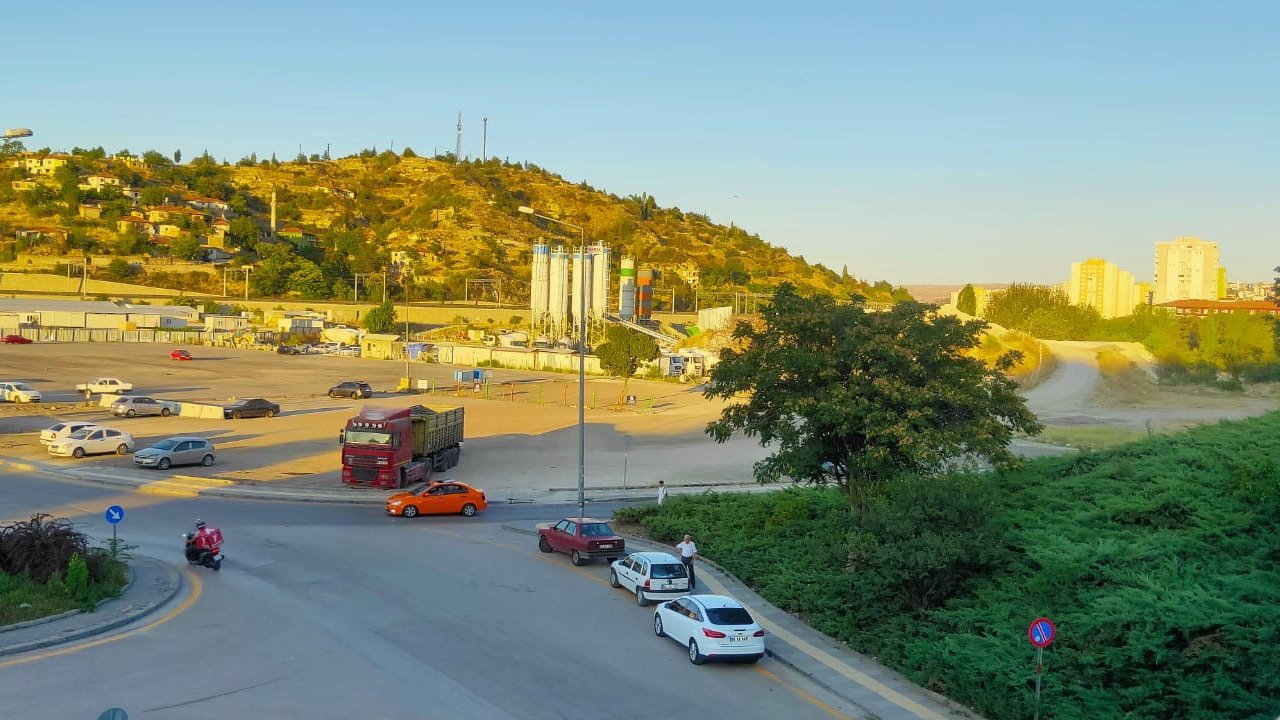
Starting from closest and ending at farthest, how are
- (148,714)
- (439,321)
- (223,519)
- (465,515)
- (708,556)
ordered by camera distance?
1. (148,714)
2. (708,556)
3. (223,519)
4. (465,515)
5. (439,321)

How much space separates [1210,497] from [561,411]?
2004 inches

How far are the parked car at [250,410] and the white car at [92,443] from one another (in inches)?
535

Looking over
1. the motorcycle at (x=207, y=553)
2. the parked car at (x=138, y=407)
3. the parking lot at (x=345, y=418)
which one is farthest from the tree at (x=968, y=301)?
the motorcycle at (x=207, y=553)

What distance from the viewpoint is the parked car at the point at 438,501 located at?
3130 cm

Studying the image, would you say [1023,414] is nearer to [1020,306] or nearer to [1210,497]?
[1210,497]

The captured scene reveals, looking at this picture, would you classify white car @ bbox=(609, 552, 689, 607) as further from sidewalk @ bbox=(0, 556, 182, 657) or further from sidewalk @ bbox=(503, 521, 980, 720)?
sidewalk @ bbox=(0, 556, 182, 657)

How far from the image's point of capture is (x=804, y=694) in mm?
15719

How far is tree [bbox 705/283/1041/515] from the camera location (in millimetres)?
23219

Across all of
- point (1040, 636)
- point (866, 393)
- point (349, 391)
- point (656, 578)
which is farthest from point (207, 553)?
point (349, 391)

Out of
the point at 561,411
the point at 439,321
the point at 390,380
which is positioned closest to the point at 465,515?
the point at 561,411

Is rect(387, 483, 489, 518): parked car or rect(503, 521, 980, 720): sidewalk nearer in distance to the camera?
rect(503, 521, 980, 720): sidewalk

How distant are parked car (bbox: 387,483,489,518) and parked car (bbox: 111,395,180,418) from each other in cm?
2950

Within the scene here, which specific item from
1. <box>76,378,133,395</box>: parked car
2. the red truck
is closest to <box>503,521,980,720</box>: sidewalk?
the red truck

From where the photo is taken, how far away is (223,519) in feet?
96.4
